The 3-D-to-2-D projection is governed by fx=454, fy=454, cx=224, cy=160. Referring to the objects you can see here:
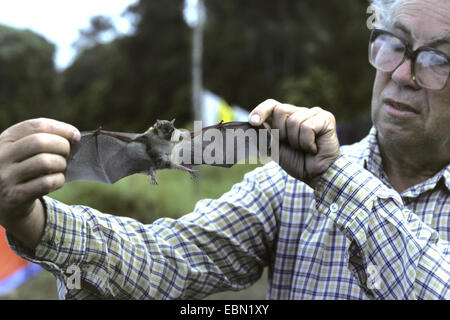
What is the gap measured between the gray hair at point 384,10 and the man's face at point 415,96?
0.04 m

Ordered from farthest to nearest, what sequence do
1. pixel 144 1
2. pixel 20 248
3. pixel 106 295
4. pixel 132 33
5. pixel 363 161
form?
pixel 132 33 < pixel 144 1 < pixel 363 161 < pixel 106 295 < pixel 20 248

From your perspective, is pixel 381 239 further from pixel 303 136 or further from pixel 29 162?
pixel 29 162

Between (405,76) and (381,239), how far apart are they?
0.66 meters

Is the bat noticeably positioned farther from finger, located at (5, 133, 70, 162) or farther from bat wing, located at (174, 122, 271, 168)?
finger, located at (5, 133, 70, 162)

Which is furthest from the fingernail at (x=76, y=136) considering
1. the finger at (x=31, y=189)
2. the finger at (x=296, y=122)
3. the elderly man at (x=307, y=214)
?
the finger at (x=296, y=122)

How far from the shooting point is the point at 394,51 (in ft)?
5.76

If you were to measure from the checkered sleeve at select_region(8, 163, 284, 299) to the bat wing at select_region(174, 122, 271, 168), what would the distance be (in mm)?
422

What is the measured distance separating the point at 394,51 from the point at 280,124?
0.71m

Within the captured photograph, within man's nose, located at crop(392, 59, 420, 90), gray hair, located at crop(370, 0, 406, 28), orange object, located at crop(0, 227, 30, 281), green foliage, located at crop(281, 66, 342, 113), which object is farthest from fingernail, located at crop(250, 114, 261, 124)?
green foliage, located at crop(281, 66, 342, 113)

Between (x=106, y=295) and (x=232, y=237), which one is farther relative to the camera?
(x=232, y=237)

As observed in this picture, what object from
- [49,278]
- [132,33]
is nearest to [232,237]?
[49,278]

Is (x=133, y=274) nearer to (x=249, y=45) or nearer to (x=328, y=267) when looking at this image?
(x=328, y=267)

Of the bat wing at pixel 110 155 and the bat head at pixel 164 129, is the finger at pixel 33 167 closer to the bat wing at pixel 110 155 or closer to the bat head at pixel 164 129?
the bat wing at pixel 110 155

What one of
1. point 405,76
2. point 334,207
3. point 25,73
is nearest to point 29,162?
point 334,207
